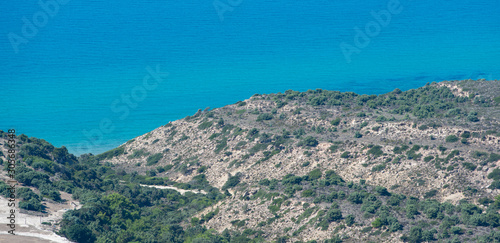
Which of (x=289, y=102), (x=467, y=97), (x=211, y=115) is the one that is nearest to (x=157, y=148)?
(x=211, y=115)

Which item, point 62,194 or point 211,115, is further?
point 211,115

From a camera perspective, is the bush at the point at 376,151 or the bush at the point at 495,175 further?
the bush at the point at 376,151

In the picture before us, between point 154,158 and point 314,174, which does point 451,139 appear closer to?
point 314,174

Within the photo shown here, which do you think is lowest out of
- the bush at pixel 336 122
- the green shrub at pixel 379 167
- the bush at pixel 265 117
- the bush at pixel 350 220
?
the bush at pixel 350 220

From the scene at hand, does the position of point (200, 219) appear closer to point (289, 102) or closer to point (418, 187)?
point (418, 187)

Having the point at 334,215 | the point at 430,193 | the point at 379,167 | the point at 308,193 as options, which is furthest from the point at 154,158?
the point at 430,193

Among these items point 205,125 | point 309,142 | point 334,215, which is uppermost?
point 205,125

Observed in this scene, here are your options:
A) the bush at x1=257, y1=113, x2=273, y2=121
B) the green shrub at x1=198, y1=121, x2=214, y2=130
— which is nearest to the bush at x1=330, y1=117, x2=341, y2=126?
the bush at x1=257, y1=113, x2=273, y2=121

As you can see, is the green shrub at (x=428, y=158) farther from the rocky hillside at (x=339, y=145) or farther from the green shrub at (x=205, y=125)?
the green shrub at (x=205, y=125)

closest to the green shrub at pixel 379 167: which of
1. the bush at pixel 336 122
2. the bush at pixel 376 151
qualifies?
the bush at pixel 376 151
